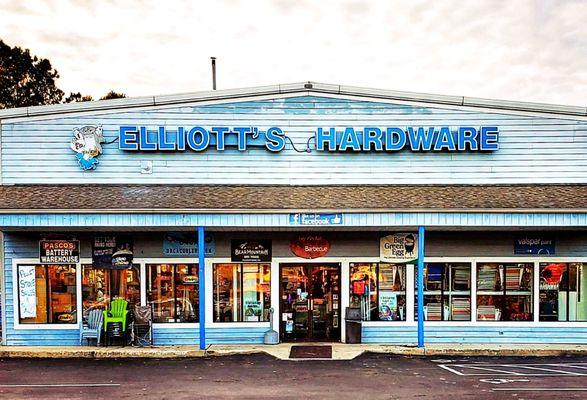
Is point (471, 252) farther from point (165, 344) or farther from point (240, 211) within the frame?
point (165, 344)

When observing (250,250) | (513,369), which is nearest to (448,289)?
(513,369)

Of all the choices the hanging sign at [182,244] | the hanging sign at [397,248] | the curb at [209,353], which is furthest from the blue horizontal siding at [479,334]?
the hanging sign at [182,244]

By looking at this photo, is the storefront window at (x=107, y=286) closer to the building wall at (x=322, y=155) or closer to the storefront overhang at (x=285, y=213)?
the storefront overhang at (x=285, y=213)

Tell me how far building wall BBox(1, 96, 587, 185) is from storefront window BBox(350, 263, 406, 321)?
254 cm

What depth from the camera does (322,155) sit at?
14836 millimetres

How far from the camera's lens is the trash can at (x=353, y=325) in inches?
545

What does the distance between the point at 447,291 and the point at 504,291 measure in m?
1.61

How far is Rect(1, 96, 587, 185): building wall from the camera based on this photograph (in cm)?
1466

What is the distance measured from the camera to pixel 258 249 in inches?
558

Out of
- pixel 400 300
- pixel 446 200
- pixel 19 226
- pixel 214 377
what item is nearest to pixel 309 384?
pixel 214 377

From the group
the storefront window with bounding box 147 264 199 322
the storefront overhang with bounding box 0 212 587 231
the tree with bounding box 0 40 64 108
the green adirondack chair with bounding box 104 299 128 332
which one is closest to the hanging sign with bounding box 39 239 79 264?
the storefront overhang with bounding box 0 212 587 231

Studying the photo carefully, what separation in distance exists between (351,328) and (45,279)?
28.2 feet

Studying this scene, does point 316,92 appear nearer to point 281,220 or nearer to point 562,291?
point 281,220

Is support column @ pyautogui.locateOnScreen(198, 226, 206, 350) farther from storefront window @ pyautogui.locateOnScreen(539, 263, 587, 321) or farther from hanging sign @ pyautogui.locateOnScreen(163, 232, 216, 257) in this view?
storefront window @ pyautogui.locateOnScreen(539, 263, 587, 321)
